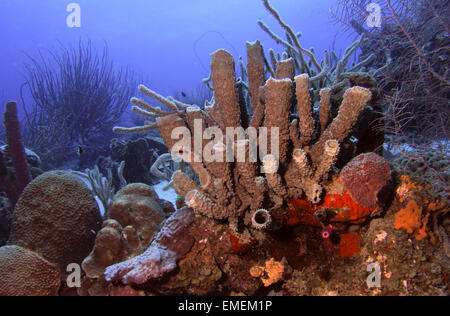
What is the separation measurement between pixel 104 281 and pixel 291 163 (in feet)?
5.86

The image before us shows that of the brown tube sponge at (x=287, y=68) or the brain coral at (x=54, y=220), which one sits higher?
the brown tube sponge at (x=287, y=68)

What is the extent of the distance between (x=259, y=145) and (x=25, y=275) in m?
2.36

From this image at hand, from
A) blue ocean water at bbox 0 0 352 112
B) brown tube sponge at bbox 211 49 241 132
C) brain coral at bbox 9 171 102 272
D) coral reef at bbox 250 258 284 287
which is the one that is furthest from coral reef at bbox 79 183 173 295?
blue ocean water at bbox 0 0 352 112

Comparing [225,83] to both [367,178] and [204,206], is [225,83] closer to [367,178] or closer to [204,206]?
[204,206]

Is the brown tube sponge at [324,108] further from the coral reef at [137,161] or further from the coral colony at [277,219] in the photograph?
the coral reef at [137,161]

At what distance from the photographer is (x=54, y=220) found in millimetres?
2525

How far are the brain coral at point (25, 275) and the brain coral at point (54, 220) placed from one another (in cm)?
36

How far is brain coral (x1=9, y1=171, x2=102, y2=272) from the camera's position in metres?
2.49

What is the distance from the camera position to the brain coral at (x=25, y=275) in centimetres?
195

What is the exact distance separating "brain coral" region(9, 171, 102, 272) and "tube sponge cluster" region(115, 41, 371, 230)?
156 centimetres

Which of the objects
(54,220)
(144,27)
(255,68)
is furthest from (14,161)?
(144,27)

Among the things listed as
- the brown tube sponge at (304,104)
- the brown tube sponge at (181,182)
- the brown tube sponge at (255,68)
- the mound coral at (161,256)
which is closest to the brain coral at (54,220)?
the mound coral at (161,256)

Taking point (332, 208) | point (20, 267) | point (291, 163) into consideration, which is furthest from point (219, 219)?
point (20, 267)

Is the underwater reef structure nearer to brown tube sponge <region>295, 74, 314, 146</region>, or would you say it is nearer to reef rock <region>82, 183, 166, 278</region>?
brown tube sponge <region>295, 74, 314, 146</region>
